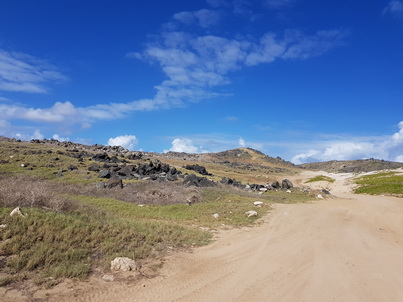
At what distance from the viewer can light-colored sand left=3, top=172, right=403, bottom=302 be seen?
6426 millimetres

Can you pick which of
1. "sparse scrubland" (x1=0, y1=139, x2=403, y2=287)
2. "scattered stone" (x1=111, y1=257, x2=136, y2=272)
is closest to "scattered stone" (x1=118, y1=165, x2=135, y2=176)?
"sparse scrubland" (x1=0, y1=139, x2=403, y2=287)

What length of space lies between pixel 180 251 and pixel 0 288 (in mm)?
5251

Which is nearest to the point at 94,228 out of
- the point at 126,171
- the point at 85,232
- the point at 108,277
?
the point at 85,232

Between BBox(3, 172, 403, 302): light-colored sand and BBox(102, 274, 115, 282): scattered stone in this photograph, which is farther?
BBox(102, 274, 115, 282): scattered stone

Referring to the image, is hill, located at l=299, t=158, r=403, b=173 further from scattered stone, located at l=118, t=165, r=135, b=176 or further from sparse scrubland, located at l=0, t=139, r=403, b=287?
sparse scrubland, located at l=0, t=139, r=403, b=287

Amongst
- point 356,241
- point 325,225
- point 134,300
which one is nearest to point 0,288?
point 134,300

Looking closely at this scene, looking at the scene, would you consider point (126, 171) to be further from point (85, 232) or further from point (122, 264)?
point (122, 264)

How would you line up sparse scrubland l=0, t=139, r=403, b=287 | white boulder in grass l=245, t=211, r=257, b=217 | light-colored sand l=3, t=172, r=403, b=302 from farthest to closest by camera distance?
white boulder in grass l=245, t=211, r=257, b=217 → sparse scrubland l=0, t=139, r=403, b=287 → light-colored sand l=3, t=172, r=403, b=302

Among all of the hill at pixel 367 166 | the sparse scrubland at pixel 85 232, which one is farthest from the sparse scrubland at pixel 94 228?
the hill at pixel 367 166

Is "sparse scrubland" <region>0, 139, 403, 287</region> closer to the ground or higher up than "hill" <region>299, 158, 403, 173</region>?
closer to the ground

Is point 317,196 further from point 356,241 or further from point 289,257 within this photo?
point 289,257

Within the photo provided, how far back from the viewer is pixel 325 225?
14.5 meters

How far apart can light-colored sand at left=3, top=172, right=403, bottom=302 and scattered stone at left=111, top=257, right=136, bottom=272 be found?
79 cm

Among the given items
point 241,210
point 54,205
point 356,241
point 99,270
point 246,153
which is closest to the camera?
point 99,270
